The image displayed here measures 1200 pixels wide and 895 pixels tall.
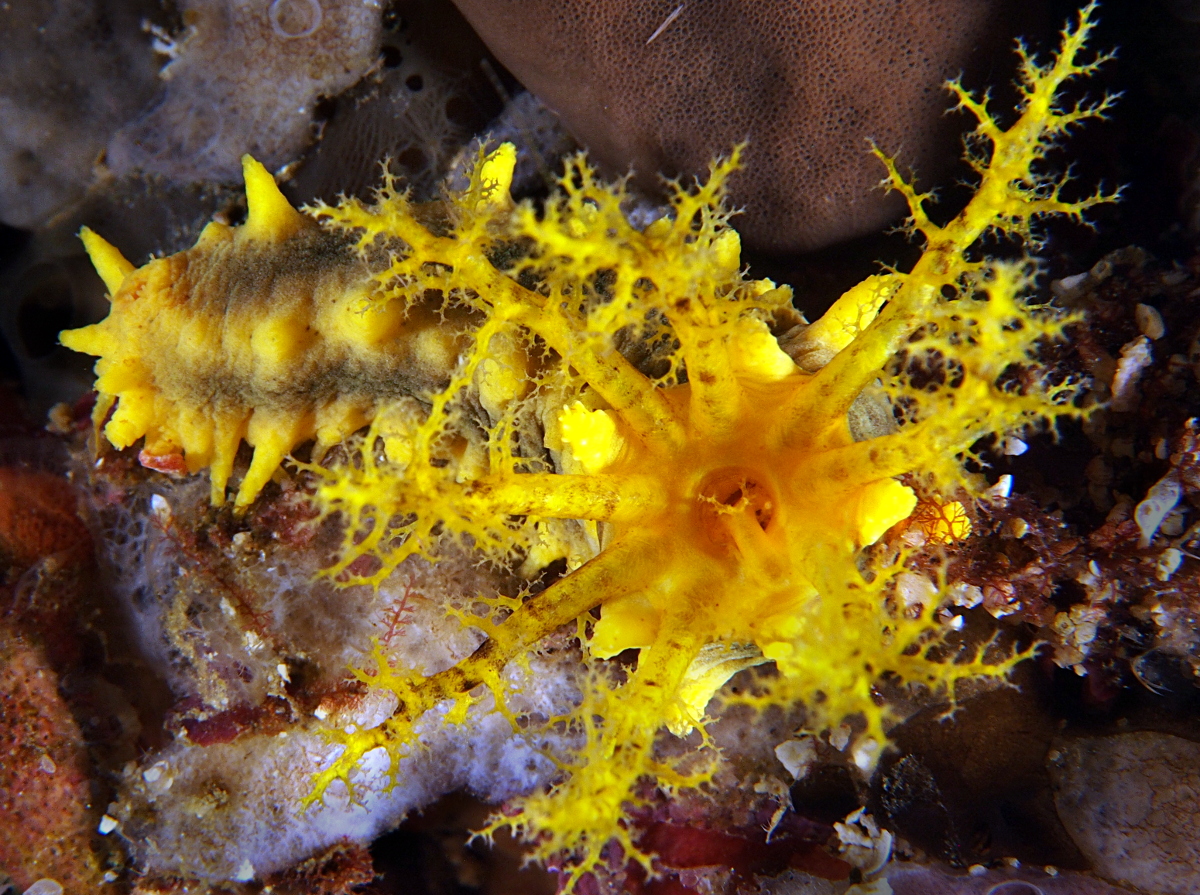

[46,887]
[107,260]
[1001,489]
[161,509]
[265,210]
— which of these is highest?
[107,260]

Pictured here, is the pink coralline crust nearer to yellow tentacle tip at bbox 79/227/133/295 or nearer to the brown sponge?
yellow tentacle tip at bbox 79/227/133/295

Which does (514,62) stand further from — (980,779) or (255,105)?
(980,779)

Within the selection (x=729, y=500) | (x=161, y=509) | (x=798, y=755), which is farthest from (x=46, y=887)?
(x=729, y=500)

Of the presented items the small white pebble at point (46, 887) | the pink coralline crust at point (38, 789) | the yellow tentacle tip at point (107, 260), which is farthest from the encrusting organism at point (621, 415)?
the small white pebble at point (46, 887)

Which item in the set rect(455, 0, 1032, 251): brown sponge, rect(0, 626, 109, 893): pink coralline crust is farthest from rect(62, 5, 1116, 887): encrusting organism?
rect(0, 626, 109, 893): pink coralline crust

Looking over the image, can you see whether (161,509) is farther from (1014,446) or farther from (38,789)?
(1014,446)

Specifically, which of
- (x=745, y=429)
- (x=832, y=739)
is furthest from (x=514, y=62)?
(x=832, y=739)
